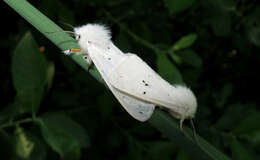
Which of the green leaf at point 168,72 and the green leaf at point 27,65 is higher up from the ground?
the green leaf at point 27,65

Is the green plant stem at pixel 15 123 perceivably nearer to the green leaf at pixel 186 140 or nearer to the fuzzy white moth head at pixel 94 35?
the fuzzy white moth head at pixel 94 35

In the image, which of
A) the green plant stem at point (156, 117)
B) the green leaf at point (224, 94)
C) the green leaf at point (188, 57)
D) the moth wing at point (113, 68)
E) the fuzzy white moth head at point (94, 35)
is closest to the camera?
the green plant stem at point (156, 117)

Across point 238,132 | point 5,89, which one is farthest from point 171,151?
point 5,89

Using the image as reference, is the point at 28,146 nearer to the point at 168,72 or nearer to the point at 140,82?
the point at 140,82

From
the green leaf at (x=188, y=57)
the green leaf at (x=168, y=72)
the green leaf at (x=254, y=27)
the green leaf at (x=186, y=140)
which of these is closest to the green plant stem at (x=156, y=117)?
the green leaf at (x=186, y=140)

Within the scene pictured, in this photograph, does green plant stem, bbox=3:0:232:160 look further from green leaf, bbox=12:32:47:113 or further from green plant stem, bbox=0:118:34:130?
green plant stem, bbox=0:118:34:130
